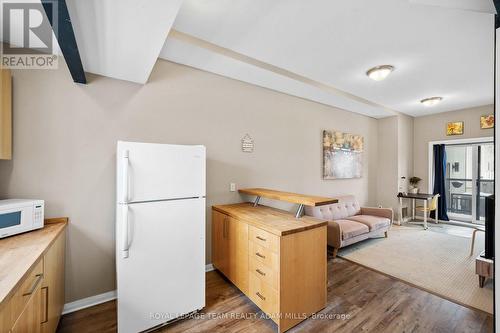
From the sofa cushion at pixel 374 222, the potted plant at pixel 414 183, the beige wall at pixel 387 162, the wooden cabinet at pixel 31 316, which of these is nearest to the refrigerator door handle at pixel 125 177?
the wooden cabinet at pixel 31 316

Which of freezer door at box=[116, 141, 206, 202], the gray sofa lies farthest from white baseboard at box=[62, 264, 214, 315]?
the gray sofa

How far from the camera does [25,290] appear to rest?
1.14 meters

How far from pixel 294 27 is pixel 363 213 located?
400 cm

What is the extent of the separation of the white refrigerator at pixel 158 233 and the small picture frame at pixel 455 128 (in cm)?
621

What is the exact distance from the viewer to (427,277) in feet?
9.10

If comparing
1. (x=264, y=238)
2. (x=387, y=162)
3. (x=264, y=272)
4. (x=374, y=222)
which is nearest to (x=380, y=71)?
(x=374, y=222)

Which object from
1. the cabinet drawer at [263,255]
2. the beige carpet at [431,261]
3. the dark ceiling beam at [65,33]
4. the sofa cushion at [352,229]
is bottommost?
the beige carpet at [431,261]

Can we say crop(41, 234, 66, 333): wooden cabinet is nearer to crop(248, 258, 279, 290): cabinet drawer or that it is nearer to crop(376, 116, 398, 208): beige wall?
crop(248, 258, 279, 290): cabinet drawer

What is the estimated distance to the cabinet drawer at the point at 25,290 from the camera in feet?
3.32

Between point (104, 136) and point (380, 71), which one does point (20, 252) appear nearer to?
point (104, 136)

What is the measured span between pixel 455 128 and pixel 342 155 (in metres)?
3.00

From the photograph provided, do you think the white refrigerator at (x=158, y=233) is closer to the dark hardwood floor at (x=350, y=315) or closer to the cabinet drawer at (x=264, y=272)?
the dark hardwood floor at (x=350, y=315)

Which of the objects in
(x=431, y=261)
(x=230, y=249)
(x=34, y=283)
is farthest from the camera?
(x=431, y=261)

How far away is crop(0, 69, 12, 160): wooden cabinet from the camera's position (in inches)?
68.3
